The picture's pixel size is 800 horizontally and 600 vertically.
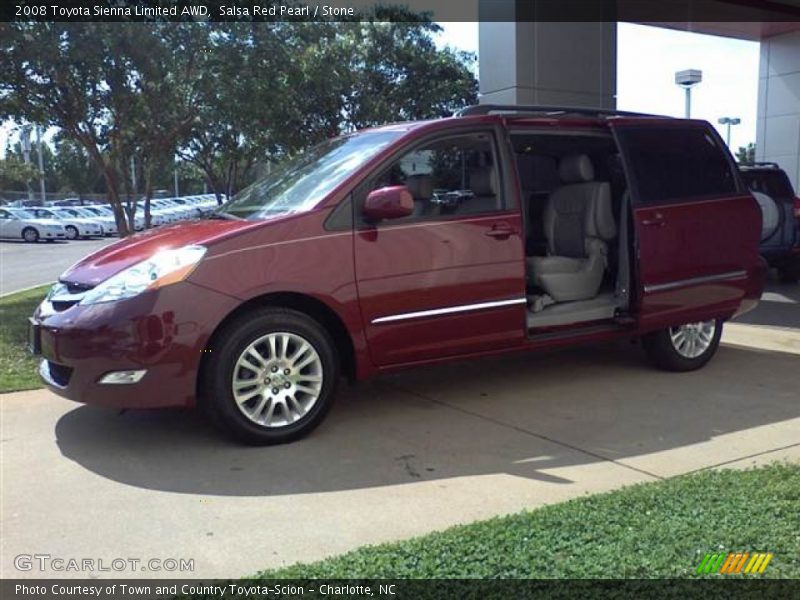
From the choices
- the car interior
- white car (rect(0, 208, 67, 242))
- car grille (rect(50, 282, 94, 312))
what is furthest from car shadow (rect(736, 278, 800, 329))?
white car (rect(0, 208, 67, 242))

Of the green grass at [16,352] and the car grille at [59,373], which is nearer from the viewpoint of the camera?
the car grille at [59,373]

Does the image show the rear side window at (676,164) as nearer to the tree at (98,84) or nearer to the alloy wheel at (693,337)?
the alloy wheel at (693,337)

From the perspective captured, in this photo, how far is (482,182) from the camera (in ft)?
17.5

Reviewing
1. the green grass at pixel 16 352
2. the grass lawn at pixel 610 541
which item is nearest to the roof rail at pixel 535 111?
the grass lawn at pixel 610 541

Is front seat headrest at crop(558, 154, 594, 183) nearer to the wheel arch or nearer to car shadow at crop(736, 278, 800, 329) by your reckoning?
the wheel arch

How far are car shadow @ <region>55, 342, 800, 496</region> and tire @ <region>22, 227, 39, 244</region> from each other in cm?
3066

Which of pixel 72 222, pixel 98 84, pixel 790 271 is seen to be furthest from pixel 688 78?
pixel 72 222

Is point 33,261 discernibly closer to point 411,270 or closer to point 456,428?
point 411,270

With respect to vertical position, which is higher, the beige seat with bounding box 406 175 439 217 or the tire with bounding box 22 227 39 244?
the beige seat with bounding box 406 175 439 217

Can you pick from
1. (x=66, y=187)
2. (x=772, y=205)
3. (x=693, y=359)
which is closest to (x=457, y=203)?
(x=693, y=359)

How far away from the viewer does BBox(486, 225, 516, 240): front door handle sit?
5133mm

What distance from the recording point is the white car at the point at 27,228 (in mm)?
32562

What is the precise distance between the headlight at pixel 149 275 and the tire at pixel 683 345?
3681 mm

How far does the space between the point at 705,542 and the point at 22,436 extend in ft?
13.0
